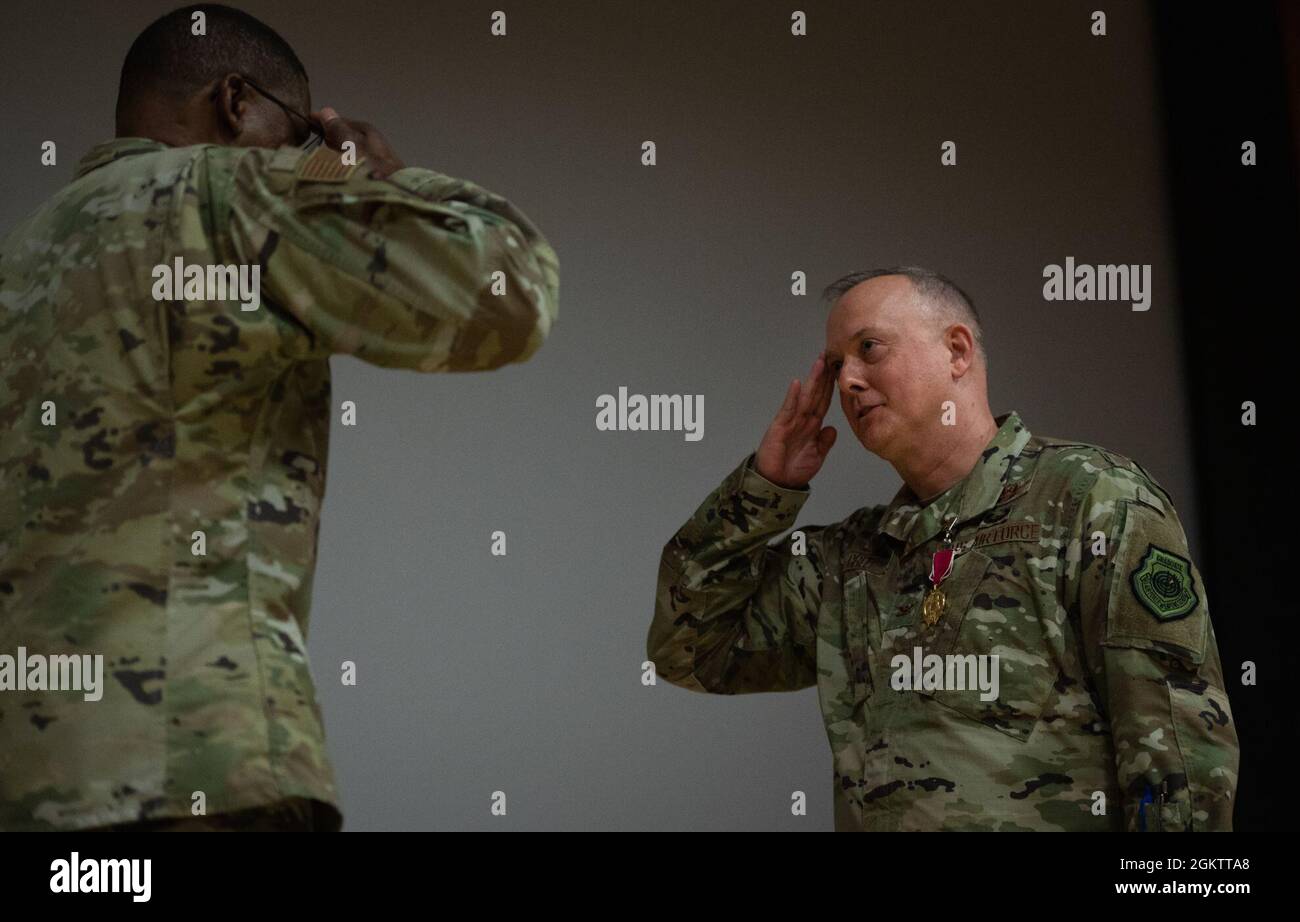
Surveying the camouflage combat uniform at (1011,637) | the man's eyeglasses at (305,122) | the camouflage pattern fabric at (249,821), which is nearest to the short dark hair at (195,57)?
the man's eyeglasses at (305,122)

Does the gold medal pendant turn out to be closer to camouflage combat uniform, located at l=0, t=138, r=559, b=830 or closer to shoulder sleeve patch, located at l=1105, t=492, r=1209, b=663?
shoulder sleeve patch, located at l=1105, t=492, r=1209, b=663

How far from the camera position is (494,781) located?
2.89 metres

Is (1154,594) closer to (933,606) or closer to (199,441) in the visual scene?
(933,606)

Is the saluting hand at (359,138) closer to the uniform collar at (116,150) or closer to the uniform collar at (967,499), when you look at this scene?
the uniform collar at (116,150)

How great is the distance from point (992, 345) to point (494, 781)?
4.36ft

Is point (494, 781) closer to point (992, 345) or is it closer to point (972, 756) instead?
point (972, 756)

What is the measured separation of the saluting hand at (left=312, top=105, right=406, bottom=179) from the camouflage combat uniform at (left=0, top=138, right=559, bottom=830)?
15 cm

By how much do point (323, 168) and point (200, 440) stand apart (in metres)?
0.31

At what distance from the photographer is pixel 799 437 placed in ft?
8.00

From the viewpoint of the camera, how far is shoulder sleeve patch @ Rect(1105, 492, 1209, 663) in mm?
2023

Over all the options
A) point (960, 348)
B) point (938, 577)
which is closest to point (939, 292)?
point (960, 348)

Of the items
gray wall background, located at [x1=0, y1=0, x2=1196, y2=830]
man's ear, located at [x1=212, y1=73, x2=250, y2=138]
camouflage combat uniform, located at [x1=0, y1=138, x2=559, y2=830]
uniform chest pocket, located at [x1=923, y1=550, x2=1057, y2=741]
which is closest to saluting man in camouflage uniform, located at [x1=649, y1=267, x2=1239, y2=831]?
uniform chest pocket, located at [x1=923, y1=550, x2=1057, y2=741]

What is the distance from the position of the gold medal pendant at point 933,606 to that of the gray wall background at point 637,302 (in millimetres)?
901

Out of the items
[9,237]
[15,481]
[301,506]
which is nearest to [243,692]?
[301,506]
